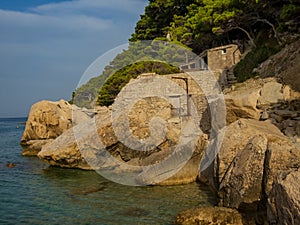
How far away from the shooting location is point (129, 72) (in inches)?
1243

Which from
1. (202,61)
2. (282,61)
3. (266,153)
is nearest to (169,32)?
(202,61)

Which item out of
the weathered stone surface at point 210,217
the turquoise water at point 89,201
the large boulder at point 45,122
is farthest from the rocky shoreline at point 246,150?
the large boulder at point 45,122

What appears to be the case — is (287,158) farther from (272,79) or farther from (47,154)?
(47,154)

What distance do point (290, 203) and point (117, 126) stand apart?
12.4 metres

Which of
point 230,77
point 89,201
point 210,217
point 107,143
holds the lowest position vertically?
point 89,201

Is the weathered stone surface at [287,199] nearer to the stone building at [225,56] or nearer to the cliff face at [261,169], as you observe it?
the cliff face at [261,169]

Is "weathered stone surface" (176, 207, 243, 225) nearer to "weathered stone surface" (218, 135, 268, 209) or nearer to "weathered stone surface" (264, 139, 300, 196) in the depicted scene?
"weathered stone surface" (218, 135, 268, 209)

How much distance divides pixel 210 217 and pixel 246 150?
6.93 feet

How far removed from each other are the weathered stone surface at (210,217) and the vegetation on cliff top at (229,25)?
1428 cm

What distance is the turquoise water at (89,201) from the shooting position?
9422 millimetres

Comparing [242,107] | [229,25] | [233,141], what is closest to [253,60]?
[229,25]

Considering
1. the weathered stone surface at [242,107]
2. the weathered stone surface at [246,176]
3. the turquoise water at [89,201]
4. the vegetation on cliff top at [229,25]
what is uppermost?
the vegetation on cliff top at [229,25]

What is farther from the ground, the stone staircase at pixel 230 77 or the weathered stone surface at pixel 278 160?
the stone staircase at pixel 230 77

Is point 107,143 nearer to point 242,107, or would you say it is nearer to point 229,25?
point 242,107
